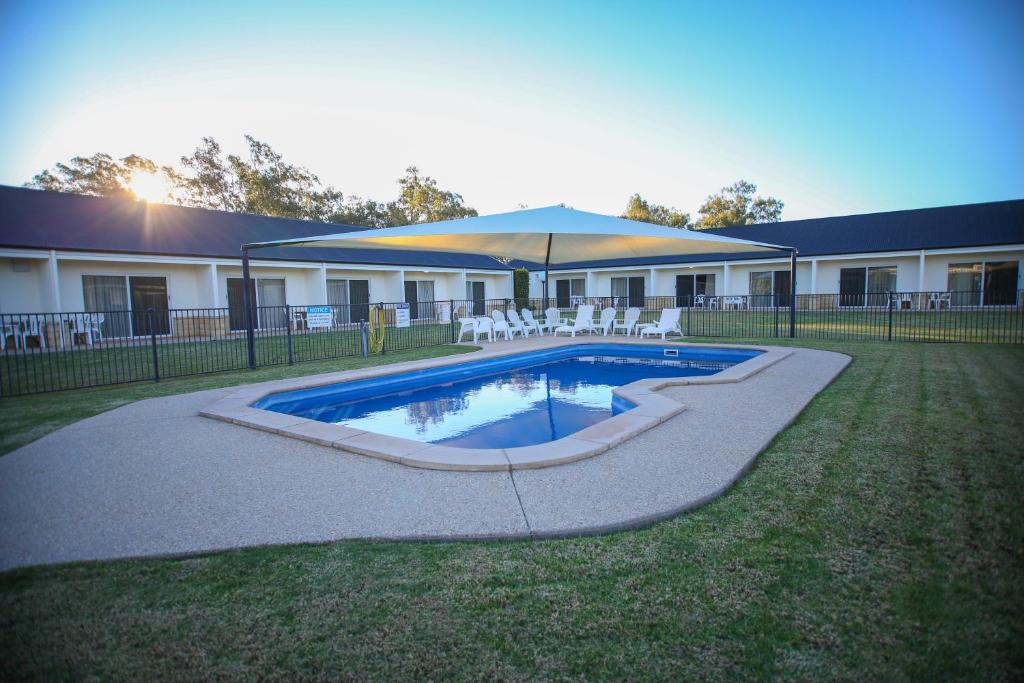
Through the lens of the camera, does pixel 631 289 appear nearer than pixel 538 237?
No

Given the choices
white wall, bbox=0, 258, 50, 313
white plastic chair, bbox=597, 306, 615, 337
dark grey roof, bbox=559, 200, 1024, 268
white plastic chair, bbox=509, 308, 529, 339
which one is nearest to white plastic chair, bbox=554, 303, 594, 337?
white plastic chair, bbox=597, 306, 615, 337

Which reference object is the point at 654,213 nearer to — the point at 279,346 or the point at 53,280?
the point at 279,346

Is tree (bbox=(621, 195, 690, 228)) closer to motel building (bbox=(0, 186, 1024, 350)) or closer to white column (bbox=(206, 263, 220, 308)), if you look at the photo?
motel building (bbox=(0, 186, 1024, 350))

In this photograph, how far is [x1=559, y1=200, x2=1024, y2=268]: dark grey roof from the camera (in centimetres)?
2050

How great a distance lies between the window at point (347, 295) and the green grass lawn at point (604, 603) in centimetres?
1853

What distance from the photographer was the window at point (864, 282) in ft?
72.2

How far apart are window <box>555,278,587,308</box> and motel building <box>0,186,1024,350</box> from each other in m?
0.60

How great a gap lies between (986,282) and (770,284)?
Answer: 26.9 ft

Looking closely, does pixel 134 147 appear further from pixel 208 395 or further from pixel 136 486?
pixel 136 486

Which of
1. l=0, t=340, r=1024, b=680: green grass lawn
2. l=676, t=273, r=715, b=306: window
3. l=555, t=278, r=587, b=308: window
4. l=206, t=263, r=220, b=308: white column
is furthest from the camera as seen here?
l=555, t=278, r=587, b=308: window

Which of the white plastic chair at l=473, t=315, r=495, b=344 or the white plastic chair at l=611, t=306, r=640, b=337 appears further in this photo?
the white plastic chair at l=611, t=306, r=640, b=337

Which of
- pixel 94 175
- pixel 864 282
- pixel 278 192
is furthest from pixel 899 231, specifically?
pixel 94 175

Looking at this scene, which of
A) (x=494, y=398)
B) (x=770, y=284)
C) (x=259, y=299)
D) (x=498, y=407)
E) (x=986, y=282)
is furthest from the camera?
(x=770, y=284)

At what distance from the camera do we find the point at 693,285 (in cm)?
2752
